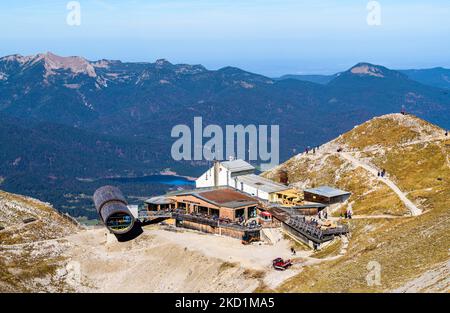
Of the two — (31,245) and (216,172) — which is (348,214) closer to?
(216,172)

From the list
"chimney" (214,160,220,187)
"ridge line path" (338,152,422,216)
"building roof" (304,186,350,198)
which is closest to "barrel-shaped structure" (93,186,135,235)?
"chimney" (214,160,220,187)

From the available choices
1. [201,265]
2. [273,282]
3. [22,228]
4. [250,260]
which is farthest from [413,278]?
[22,228]

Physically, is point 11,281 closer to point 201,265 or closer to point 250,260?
point 201,265

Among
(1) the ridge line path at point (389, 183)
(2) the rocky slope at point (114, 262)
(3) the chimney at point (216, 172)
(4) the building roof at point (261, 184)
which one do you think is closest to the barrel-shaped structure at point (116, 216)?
(2) the rocky slope at point (114, 262)

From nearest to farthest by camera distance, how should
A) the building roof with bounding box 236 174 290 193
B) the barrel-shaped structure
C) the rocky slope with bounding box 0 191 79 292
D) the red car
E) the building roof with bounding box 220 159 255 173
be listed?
the red car → the rocky slope with bounding box 0 191 79 292 → the barrel-shaped structure → the building roof with bounding box 236 174 290 193 → the building roof with bounding box 220 159 255 173

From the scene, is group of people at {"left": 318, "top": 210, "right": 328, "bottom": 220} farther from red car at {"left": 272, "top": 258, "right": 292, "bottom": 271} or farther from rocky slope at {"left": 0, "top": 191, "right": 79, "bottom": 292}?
rocky slope at {"left": 0, "top": 191, "right": 79, "bottom": 292}
